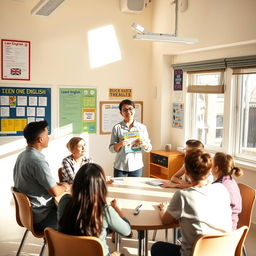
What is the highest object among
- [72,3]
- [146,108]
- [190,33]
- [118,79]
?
[72,3]

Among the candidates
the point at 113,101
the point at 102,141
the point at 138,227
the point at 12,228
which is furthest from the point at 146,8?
the point at 138,227

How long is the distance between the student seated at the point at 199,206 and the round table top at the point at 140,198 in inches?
8.7

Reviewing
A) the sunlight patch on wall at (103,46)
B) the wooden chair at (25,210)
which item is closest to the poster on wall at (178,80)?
the sunlight patch on wall at (103,46)

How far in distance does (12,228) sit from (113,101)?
250cm

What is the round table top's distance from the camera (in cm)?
252

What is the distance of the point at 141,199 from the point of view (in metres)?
3.07

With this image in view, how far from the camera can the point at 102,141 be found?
583cm

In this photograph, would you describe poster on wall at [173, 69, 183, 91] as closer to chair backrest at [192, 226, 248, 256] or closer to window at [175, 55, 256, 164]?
window at [175, 55, 256, 164]

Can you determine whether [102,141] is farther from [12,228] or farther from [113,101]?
[12,228]

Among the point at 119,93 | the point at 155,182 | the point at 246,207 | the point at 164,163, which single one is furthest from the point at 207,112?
the point at 246,207

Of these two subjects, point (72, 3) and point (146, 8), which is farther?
point (146, 8)

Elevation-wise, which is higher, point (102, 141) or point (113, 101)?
point (113, 101)

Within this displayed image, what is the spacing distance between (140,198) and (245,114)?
2.23 metres

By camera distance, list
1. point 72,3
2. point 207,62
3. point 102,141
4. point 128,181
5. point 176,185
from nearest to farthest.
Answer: point 176,185 → point 128,181 → point 207,62 → point 72,3 → point 102,141
